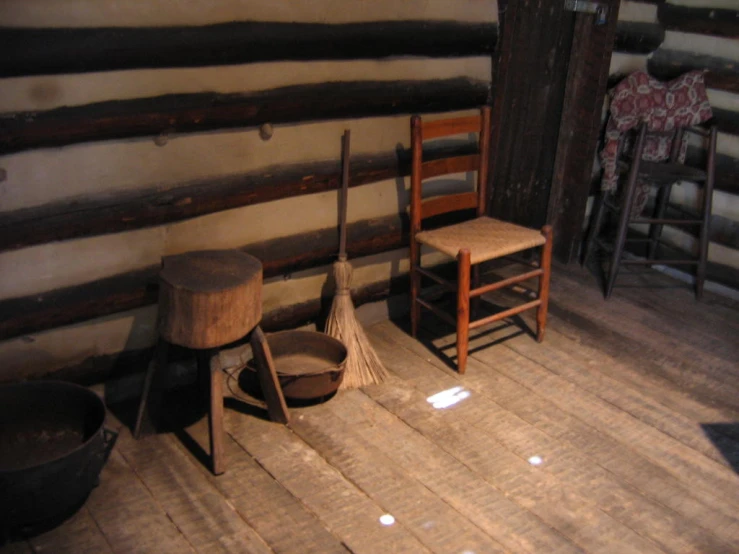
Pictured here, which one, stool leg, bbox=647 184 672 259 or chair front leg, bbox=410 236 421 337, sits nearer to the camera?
chair front leg, bbox=410 236 421 337

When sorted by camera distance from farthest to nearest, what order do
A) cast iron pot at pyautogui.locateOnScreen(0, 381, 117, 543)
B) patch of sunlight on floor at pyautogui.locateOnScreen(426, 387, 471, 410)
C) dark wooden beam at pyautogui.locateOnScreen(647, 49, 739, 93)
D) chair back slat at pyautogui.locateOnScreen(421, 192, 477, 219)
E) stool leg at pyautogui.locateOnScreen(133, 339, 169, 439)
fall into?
dark wooden beam at pyautogui.locateOnScreen(647, 49, 739, 93) < chair back slat at pyautogui.locateOnScreen(421, 192, 477, 219) < patch of sunlight on floor at pyautogui.locateOnScreen(426, 387, 471, 410) < stool leg at pyautogui.locateOnScreen(133, 339, 169, 439) < cast iron pot at pyautogui.locateOnScreen(0, 381, 117, 543)

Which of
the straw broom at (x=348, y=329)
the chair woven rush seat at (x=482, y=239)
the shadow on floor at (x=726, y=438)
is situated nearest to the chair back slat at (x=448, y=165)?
the chair woven rush seat at (x=482, y=239)

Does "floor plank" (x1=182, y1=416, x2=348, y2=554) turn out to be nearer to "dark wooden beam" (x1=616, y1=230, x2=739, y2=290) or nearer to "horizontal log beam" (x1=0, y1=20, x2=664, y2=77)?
"horizontal log beam" (x1=0, y1=20, x2=664, y2=77)

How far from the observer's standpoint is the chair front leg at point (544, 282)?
143 inches

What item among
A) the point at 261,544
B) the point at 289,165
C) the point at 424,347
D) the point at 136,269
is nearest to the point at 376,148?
the point at 289,165

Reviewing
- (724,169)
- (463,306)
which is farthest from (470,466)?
(724,169)

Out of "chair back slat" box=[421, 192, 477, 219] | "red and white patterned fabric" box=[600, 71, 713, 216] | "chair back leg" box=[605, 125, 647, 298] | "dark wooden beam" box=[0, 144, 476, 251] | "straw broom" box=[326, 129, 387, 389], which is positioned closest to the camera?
"dark wooden beam" box=[0, 144, 476, 251]

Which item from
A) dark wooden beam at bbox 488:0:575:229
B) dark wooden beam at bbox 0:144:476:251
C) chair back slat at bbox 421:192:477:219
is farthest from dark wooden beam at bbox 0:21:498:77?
chair back slat at bbox 421:192:477:219

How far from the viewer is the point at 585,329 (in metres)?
4.03

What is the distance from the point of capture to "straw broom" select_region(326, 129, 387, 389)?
3.47 m

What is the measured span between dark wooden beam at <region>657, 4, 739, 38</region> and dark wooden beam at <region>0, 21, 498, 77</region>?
1489mm

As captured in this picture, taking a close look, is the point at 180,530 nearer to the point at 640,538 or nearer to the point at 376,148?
the point at 640,538

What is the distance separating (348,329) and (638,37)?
8.76ft

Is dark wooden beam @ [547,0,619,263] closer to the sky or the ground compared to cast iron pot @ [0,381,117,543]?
closer to the sky
